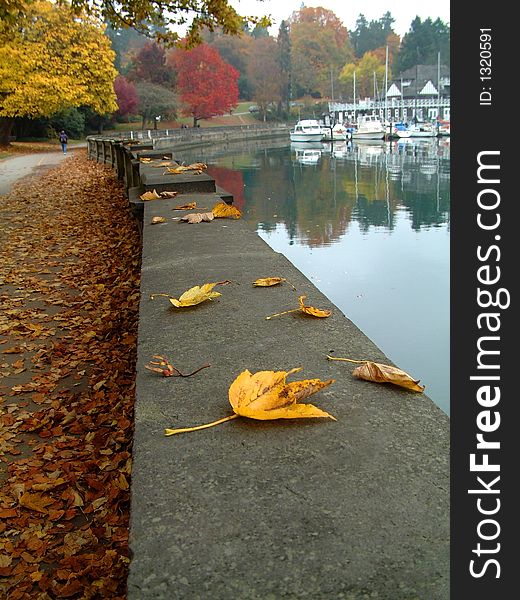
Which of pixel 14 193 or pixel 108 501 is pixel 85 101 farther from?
pixel 108 501

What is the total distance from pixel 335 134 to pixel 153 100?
19339mm

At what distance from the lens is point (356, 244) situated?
12.7 metres

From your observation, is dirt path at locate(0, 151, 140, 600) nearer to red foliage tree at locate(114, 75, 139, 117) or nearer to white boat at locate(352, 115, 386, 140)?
red foliage tree at locate(114, 75, 139, 117)

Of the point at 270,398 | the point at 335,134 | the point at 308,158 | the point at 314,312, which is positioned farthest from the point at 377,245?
the point at 335,134

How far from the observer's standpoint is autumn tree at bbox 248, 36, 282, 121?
93562mm

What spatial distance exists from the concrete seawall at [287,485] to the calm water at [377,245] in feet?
12.0

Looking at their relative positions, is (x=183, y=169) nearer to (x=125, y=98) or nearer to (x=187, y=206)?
(x=187, y=206)

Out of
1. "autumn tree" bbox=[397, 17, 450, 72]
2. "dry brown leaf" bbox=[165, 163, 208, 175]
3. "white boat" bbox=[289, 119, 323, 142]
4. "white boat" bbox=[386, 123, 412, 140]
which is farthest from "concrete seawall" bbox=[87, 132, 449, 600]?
"autumn tree" bbox=[397, 17, 450, 72]

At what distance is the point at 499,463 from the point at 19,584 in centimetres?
200

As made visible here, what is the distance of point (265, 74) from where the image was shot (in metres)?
96.9

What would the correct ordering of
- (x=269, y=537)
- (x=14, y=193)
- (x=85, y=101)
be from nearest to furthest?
1. (x=269, y=537)
2. (x=14, y=193)
3. (x=85, y=101)

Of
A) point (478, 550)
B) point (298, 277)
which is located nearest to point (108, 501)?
point (298, 277)

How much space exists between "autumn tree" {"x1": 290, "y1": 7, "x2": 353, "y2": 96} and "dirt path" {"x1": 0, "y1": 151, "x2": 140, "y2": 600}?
322 ft

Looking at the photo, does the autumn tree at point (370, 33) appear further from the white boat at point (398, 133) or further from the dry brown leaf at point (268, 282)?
the dry brown leaf at point (268, 282)
